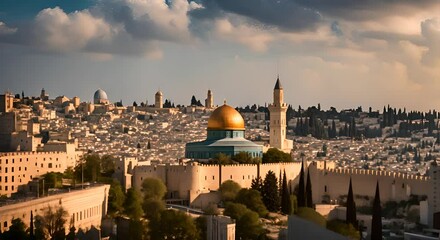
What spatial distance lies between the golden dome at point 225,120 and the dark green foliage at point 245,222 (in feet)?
31.5

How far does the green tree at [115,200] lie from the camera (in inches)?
1293

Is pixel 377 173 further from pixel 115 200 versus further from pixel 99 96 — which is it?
pixel 99 96

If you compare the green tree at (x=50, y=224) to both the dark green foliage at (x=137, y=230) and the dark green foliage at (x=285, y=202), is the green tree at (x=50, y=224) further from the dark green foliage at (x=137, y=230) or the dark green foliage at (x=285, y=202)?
the dark green foliage at (x=285, y=202)

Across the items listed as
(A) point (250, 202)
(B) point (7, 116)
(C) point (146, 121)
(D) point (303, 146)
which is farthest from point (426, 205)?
(C) point (146, 121)

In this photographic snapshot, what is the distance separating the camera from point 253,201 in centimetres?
3506

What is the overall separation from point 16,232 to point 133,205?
26.6 ft

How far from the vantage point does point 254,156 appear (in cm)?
4153

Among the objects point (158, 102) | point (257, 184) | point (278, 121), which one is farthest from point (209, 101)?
point (257, 184)

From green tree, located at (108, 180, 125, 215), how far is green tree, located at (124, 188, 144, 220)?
0.56 feet

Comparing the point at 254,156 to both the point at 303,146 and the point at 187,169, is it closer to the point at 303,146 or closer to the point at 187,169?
the point at 187,169

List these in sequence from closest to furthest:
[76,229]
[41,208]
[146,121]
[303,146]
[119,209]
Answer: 1. [41,208]
2. [76,229]
3. [119,209]
4. [303,146]
5. [146,121]

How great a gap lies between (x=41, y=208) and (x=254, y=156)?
15.1 metres

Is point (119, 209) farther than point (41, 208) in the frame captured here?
Yes

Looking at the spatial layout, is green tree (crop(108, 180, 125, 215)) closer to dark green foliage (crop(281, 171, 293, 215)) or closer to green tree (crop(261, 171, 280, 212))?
green tree (crop(261, 171, 280, 212))
